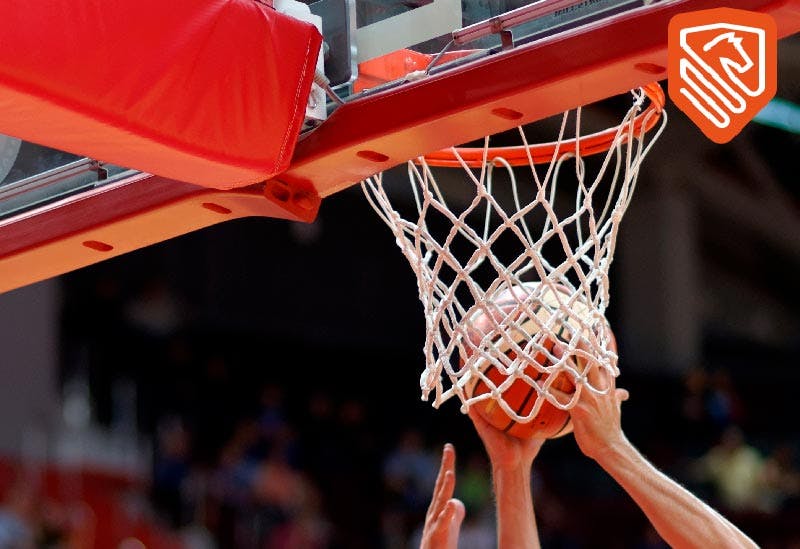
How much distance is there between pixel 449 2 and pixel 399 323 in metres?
8.96

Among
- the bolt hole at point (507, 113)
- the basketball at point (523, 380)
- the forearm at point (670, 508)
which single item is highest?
the bolt hole at point (507, 113)

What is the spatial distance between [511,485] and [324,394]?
7.06 m

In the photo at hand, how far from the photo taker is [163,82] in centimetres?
Answer: 210

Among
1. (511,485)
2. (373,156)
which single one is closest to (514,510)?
(511,485)

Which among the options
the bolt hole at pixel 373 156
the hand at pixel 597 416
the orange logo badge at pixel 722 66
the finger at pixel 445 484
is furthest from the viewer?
the finger at pixel 445 484

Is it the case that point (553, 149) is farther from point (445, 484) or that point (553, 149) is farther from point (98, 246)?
point (98, 246)

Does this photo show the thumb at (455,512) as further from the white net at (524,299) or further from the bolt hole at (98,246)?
the bolt hole at (98,246)

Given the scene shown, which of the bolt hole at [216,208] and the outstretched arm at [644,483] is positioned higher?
the bolt hole at [216,208]

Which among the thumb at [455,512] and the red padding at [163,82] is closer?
the red padding at [163,82]

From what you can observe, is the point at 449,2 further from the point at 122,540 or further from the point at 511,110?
the point at 122,540

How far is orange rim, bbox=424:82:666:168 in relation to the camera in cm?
280

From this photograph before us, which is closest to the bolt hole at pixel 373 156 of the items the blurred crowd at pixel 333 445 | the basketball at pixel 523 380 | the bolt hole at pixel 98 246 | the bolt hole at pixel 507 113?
the bolt hole at pixel 507 113

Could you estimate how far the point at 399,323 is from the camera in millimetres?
11219

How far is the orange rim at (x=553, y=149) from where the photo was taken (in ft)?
9.18
